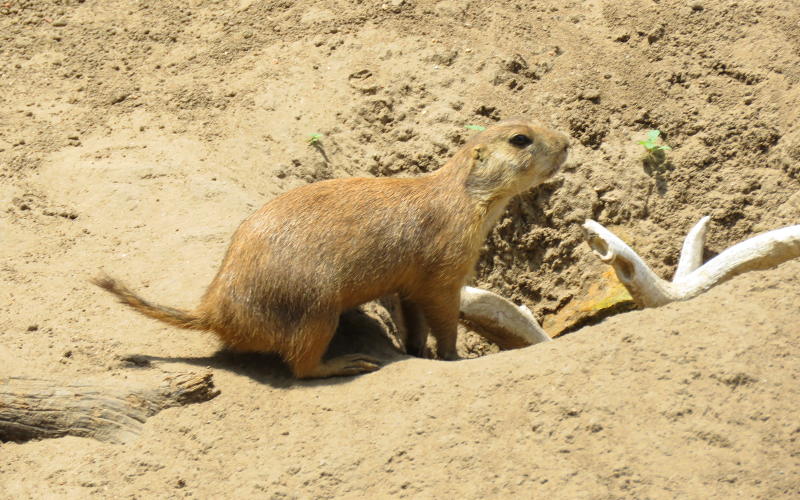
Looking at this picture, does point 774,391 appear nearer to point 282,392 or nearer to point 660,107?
point 282,392

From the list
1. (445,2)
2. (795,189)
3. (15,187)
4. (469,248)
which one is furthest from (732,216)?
(15,187)

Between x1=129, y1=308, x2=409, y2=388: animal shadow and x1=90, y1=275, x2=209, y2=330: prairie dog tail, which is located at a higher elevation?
x1=90, y1=275, x2=209, y2=330: prairie dog tail

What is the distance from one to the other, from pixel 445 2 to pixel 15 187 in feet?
13.8

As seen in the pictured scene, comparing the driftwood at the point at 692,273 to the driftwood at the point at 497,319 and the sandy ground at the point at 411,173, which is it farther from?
the sandy ground at the point at 411,173

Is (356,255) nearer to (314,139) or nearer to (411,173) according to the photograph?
(314,139)

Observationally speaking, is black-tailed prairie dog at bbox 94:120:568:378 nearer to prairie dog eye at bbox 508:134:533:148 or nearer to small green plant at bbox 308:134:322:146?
prairie dog eye at bbox 508:134:533:148

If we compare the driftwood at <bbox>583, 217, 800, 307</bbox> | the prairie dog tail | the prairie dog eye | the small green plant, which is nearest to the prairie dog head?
the prairie dog eye

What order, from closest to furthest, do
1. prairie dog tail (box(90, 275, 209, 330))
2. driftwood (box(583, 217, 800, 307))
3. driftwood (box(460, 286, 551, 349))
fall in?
prairie dog tail (box(90, 275, 209, 330)) → driftwood (box(583, 217, 800, 307)) → driftwood (box(460, 286, 551, 349))

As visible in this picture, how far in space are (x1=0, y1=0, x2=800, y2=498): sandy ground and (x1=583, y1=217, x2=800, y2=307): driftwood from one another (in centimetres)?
106

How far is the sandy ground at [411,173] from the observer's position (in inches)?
169

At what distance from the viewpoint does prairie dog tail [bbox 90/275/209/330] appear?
17.1 ft

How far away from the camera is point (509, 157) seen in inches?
250

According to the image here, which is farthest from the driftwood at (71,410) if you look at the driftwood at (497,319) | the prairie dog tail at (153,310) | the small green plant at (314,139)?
the small green plant at (314,139)

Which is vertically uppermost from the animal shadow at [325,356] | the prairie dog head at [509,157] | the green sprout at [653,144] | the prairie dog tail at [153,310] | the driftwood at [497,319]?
the prairie dog head at [509,157]
